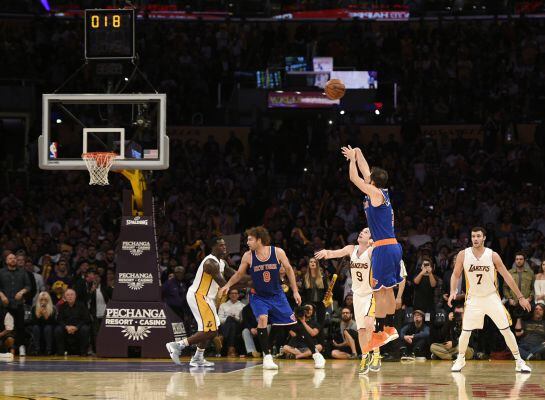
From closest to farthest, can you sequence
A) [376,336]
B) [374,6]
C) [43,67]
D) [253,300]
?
[376,336] < [253,300] < [43,67] < [374,6]

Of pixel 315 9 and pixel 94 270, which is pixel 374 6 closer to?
pixel 315 9

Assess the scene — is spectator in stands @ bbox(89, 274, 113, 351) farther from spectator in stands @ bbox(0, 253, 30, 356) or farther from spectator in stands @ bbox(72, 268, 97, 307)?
spectator in stands @ bbox(0, 253, 30, 356)

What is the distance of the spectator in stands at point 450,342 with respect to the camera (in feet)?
58.7

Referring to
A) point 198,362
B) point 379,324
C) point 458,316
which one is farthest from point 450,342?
point 379,324

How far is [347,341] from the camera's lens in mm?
18062

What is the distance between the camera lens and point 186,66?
29.0 meters

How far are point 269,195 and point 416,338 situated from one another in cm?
807

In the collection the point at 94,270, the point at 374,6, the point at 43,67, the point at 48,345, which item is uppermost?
the point at 374,6

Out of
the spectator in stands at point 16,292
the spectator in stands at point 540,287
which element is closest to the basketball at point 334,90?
the spectator in stands at point 540,287

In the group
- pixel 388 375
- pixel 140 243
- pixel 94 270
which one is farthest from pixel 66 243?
pixel 388 375

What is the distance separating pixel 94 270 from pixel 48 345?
167cm

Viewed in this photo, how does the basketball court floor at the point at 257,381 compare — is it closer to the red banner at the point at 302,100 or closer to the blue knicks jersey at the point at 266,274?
the blue knicks jersey at the point at 266,274

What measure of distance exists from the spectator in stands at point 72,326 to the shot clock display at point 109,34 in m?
4.45

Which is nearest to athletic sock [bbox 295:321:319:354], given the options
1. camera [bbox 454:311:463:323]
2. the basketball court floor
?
the basketball court floor
